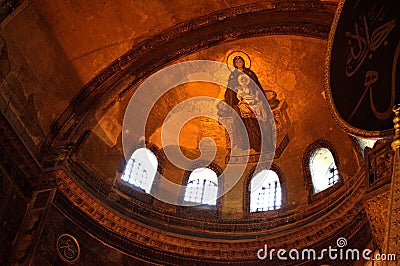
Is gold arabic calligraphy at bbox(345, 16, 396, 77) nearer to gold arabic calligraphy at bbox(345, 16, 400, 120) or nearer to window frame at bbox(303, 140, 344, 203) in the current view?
gold arabic calligraphy at bbox(345, 16, 400, 120)

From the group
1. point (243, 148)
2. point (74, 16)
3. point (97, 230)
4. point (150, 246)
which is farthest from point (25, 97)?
point (243, 148)

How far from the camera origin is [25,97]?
13.9 m

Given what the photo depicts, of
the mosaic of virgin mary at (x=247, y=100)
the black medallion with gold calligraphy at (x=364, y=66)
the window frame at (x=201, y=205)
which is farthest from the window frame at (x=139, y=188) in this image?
the black medallion with gold calligraphy at (x=364, y=66)

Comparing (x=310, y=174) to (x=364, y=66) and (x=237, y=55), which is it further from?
(x=364, y=66)

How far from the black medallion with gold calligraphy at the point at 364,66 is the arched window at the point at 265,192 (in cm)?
507

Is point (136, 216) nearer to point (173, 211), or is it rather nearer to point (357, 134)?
point (173, 211)

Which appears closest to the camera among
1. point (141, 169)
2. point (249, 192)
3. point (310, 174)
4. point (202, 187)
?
point (310, 174)

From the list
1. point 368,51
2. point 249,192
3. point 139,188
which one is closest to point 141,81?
point 139,188

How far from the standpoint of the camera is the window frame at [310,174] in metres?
13.6

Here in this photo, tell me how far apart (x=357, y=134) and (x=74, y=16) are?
7955mm

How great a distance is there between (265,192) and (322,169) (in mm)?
1527

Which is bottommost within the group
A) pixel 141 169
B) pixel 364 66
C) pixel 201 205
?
pixel 364 66

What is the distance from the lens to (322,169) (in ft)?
47.6

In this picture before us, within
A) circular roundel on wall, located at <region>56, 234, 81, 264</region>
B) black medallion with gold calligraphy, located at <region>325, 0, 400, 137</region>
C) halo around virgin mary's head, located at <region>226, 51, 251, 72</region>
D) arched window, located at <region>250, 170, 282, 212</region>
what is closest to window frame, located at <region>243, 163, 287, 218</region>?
arched window, located at <region>250, 170, 282, 212</region>
